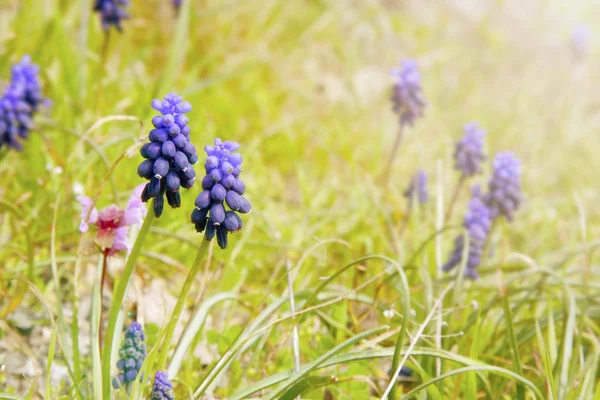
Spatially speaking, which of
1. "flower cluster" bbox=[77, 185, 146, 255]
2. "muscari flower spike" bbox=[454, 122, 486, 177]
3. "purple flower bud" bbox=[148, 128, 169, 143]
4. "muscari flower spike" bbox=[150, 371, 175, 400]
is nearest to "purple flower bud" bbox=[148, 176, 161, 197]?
"purple flower bud" bbox=[148, 128, 169, 143]

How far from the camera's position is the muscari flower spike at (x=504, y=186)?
3.86 m

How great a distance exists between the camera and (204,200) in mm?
2037

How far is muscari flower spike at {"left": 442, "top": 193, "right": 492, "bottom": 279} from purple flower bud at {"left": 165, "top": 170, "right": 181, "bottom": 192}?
204cm

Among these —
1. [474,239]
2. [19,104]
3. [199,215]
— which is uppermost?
[19,104]

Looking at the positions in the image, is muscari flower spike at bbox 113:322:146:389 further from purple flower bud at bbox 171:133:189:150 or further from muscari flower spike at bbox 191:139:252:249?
purple flower bud at bbox 171:133:189:150

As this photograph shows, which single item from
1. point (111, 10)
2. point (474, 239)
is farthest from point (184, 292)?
point (111, 10)

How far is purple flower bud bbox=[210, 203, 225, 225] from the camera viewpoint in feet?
6.65

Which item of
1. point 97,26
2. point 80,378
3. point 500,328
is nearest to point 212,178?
point 80,378

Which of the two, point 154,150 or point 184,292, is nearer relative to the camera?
point 154,150

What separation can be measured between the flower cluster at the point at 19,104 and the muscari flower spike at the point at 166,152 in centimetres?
204

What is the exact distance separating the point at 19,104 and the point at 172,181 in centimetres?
212

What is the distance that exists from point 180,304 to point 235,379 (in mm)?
745

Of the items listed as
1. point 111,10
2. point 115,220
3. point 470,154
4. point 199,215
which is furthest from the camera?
point 111,10

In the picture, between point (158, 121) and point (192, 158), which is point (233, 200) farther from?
point (158, 121)
